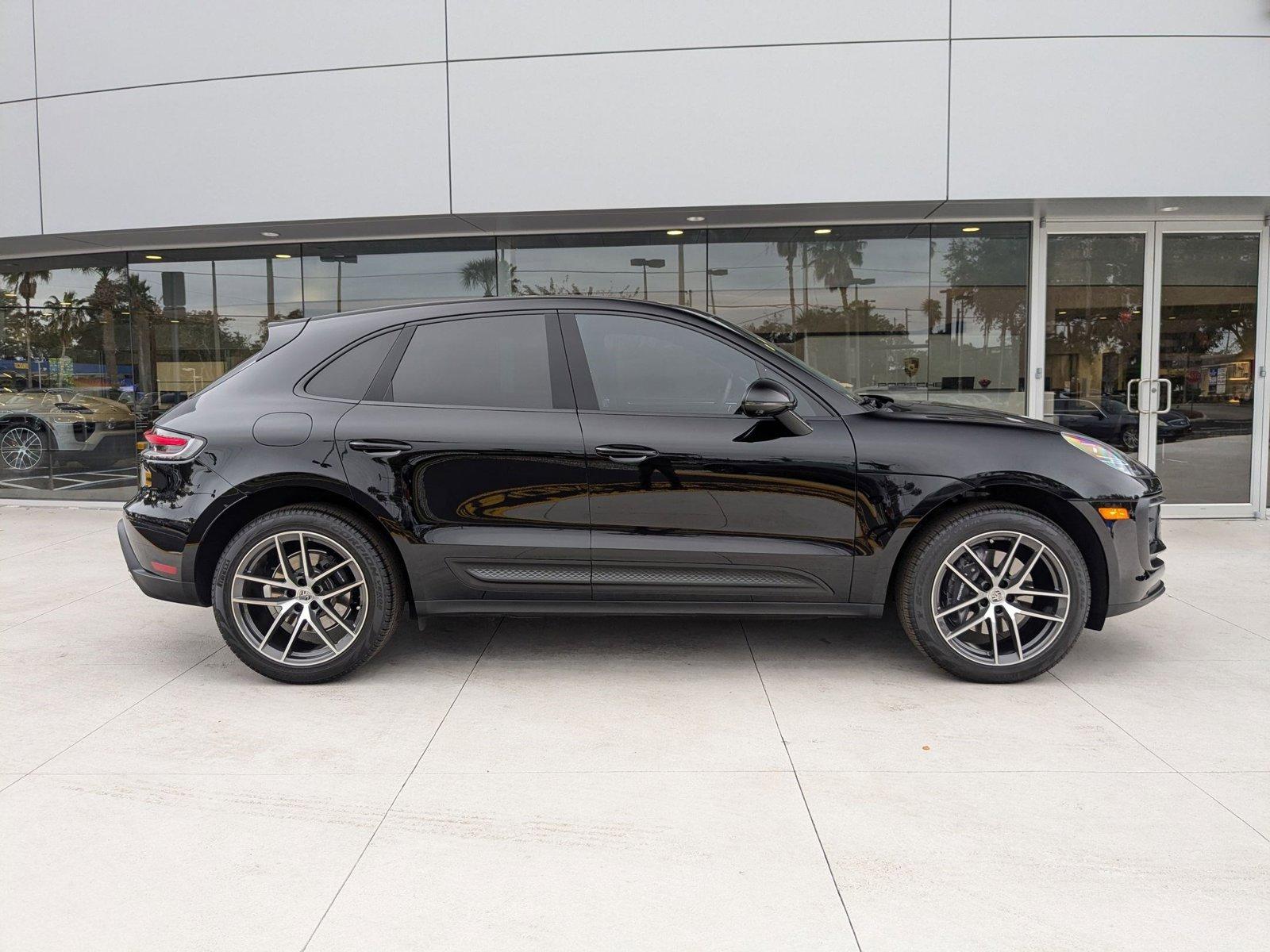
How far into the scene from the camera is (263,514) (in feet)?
13.6

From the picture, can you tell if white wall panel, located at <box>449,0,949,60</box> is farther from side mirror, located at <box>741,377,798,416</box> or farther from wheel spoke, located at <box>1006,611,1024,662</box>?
wheel spoke, located at <box>1006,611,1024,662</box>

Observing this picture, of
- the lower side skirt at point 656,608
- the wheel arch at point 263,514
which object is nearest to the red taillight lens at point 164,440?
the wheel arch at point 263,514

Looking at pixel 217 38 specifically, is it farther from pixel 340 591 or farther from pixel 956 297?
pixel 956 297

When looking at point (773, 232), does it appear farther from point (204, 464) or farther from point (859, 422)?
point (204, 464)

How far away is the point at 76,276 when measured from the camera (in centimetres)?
1005

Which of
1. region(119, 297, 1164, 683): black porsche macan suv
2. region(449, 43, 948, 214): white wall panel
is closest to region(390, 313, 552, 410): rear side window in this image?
region(119, 297, 1164, 683): black porsche macan suv

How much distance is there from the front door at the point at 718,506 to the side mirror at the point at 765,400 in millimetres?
110

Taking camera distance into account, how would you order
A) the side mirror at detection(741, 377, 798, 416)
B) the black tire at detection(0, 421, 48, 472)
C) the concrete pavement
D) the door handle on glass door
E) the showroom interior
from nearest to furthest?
the concrete pavement → the side mirror at detection(741, 377, 798, 416) → the showroom interior → the door handle on glass door → the black tire at detection(0, 421, 48, 472)

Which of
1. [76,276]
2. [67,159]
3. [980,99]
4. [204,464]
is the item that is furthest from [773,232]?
[76,276]

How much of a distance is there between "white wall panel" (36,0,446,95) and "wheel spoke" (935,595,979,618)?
6.44 meters

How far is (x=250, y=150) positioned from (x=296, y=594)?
5.60 meters

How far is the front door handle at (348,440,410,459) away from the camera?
405 centimetres

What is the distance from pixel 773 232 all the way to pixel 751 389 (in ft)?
17.0

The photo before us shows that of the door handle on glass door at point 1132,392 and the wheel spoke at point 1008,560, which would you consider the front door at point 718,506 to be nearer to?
the wheel spoke at point 1008,560
